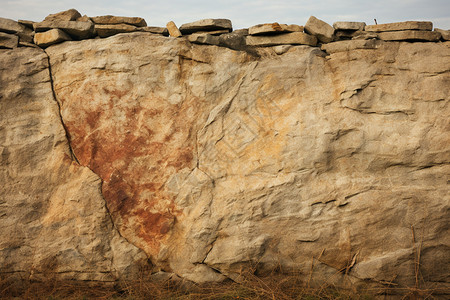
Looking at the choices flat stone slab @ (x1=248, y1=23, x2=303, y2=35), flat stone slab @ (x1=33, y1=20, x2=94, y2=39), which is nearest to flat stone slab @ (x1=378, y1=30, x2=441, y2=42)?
flat stone slab @ (x1=248, y1=23, x2=303, y2=35)

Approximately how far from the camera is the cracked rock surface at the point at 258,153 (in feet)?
10.5

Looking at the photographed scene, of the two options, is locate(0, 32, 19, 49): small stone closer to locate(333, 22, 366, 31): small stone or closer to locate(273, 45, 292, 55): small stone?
locate(273, 45, 292, 55): small stone

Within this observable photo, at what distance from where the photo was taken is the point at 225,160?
3396mm

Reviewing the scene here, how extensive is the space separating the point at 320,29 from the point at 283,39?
343 mm

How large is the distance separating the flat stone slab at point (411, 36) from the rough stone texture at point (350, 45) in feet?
0.39

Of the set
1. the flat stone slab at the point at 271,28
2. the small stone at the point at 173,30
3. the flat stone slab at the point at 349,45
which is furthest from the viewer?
the small stone at the point at 173,30

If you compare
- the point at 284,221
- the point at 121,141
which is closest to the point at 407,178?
the point at 284,221

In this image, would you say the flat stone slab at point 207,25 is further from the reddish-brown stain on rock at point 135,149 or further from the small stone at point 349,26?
the small stone at point 349,26

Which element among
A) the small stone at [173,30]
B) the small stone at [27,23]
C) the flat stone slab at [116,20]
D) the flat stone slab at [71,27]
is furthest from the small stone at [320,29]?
the small stone at [27,23]

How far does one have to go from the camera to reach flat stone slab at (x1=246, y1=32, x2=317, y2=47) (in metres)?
3.46

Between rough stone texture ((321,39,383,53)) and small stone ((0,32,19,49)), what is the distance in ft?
9.36

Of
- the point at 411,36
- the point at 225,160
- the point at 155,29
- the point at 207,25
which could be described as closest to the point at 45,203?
the point at 225,160

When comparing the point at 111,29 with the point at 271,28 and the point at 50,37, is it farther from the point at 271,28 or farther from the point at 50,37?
the point at 271,28

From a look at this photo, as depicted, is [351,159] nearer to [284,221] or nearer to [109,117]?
[284,221]
